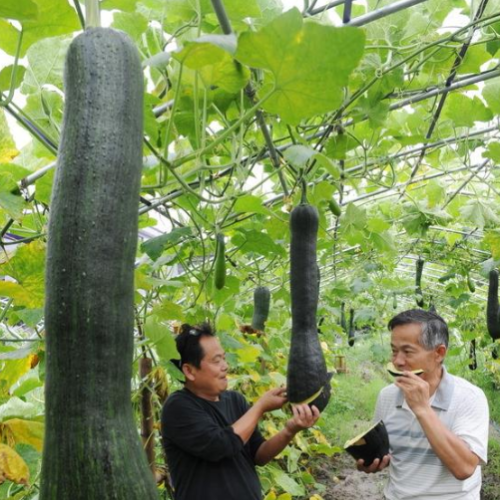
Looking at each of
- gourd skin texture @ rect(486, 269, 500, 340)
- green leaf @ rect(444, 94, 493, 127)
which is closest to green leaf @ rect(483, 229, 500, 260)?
gourd skin texture @ rect(486, 269, 500, 340)

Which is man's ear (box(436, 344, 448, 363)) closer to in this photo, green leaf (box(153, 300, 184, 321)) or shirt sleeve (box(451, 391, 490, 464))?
shirt sleeve (box(451, 391, 490, 464))

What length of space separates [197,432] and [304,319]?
0.75m

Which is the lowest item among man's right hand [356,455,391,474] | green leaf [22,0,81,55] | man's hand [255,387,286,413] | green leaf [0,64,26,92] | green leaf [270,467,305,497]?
green leaf [270,467,305,497]

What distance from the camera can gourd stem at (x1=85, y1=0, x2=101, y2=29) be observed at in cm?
94

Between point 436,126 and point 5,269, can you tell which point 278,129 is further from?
point 5,269

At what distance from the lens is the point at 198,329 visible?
105 inches

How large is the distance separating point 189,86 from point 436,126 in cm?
144

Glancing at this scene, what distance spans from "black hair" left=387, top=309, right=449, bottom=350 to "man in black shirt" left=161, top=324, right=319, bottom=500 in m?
0.60

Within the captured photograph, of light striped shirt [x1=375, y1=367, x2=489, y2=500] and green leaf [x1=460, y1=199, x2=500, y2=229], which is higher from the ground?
green leaf [x1=460, y1=199, x2=500, y2=229]

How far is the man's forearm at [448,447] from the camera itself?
2.08 meters

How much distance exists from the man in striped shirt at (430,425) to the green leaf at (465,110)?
32.9 inches

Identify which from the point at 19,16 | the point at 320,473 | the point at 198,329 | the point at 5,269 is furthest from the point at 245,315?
the point at 19,16

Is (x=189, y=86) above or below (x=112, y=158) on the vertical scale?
above

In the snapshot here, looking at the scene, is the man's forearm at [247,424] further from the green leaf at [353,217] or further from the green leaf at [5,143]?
the green leaf at [5,143]
